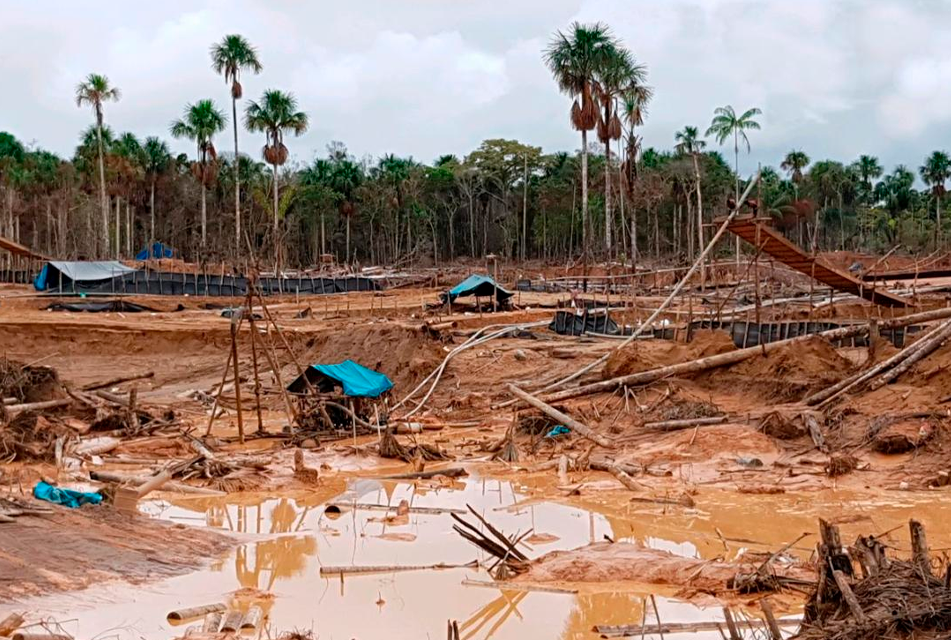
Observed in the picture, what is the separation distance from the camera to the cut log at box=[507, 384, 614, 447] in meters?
15.9

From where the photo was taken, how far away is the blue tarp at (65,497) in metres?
10.3

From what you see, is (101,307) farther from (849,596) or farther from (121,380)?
(849,596)

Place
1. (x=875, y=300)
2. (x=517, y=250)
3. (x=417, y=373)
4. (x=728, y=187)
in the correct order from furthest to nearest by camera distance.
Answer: (x=517, y=250) → (x=728, y=187) → (x=417, y=373) → (x=875, y=300)

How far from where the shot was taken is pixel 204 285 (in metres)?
43.7

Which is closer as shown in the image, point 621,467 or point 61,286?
point 621,467

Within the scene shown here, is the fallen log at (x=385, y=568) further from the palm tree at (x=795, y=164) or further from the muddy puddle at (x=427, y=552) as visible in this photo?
the palm tree at (x=795, y=164)

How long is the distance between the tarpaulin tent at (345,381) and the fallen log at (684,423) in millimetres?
5371

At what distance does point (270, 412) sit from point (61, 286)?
21.5m

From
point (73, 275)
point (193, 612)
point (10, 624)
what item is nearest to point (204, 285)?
point (73, 275)

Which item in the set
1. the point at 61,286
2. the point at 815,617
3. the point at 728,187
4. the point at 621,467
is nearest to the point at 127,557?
the point at 815,617

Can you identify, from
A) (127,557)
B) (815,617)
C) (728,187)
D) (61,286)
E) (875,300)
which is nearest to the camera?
(815,617)

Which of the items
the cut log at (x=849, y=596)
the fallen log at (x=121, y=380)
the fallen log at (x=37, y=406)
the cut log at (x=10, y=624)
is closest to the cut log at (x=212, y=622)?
the cut log at (x=10, y=624)

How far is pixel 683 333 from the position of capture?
2311 centimetres

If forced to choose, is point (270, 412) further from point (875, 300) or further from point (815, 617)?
point (815, 617)
